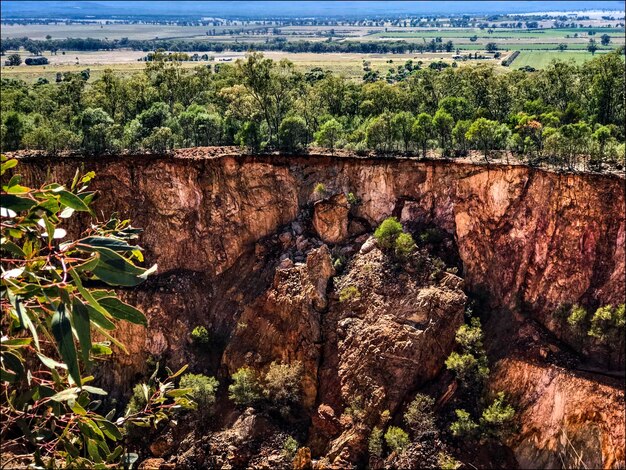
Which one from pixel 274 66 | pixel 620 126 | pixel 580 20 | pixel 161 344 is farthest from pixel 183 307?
pixel 580 20

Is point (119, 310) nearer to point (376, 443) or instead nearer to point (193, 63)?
point (376, 443)

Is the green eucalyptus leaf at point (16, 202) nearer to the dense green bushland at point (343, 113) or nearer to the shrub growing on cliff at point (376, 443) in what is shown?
the shrub growing on cliff at point (376, 443)

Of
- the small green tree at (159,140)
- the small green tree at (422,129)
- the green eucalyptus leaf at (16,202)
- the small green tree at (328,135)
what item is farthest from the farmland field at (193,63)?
the green eucalyptus leaf at (16,202)

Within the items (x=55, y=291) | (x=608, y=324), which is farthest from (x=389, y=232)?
(x=55, y=291)

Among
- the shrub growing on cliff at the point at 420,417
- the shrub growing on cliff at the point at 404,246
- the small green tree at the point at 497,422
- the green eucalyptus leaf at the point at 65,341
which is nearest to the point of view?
the green eucalyptus leaf at the point at 65,341

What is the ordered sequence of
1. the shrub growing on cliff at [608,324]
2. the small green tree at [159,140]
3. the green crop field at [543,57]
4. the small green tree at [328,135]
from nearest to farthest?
the shrub growing on cliff at [608,324], the small green tree at [328,135], the small green tree at [159,140], the green crop field at [543,57]

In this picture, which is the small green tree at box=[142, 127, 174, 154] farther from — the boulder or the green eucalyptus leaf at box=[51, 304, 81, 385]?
the green eucalyptus leaf at box=[51, 304, 81, 385]

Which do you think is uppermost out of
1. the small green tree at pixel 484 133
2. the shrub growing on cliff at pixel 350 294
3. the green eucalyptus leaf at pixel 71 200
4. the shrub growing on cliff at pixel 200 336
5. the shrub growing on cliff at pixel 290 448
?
the green eucalyptus leaf at pixel 71 200

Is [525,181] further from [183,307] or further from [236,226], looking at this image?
[183,307]
